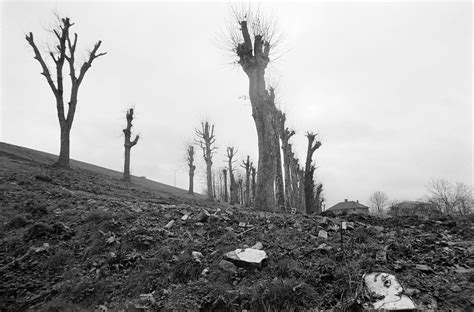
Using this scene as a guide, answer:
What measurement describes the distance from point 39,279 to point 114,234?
3.86 ft

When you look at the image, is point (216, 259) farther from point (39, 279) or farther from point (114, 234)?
point (39, 279)

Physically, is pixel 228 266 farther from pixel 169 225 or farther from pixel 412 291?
pixel 412 291

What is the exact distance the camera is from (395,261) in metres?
3.32

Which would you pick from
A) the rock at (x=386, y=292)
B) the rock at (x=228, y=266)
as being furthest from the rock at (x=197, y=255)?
the rock at (x=386, y=292)

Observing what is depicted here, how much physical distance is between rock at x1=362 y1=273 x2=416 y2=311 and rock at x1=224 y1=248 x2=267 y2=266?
4.20 ft

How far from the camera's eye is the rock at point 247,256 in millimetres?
3445

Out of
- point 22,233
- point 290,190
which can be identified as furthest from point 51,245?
point 290,190

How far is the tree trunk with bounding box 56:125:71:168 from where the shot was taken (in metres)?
13.2

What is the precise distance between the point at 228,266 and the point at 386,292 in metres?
1.87

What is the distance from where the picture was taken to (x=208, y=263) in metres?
3.66

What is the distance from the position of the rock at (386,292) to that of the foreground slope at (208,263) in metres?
0.11

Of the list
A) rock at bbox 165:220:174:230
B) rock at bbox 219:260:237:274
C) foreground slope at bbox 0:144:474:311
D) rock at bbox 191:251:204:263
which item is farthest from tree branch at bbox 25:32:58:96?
rock at bbox 219:260:237:274

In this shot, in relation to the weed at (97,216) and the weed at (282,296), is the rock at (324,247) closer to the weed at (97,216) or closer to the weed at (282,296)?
the weed at (282,296)

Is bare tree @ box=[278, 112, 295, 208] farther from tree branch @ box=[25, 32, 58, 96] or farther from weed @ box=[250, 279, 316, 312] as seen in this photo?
weed @ box=[250, 279, 316, 312]
